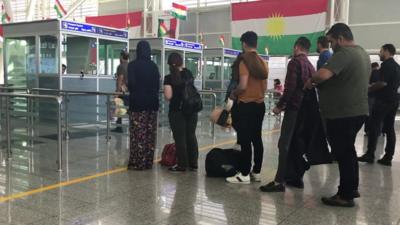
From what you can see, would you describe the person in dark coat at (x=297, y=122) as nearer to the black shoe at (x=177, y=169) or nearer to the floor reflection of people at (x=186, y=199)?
the floor reflection of people at (x=186, y=199)

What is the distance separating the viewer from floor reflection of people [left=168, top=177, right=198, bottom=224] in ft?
11.4

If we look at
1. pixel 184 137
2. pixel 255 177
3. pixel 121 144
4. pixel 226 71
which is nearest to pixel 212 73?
pixel 226 71

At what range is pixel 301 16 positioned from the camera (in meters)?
16.7

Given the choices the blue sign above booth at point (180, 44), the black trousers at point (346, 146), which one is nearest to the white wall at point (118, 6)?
the blue sign above booth at point (180, 44)

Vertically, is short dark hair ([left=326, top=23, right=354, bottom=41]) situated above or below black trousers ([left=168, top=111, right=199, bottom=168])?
above

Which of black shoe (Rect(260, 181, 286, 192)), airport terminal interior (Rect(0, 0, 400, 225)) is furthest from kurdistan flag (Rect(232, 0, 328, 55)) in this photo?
black shoe (Rect(260, 181, 286, 192))

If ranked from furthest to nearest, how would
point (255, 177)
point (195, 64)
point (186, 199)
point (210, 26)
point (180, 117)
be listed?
1. point (210, 26)
2. point (195, 64)
3. point (180, 117)
4. point (255, 177)
5. point (186, 199)

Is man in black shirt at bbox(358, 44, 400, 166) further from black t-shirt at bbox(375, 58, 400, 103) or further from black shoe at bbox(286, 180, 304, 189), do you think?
black shoe at bbox(286, 180, 304, 189)

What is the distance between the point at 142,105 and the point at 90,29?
161 inches

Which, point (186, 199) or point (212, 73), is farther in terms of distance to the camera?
point (212, 73)

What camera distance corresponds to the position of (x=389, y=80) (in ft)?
18.5

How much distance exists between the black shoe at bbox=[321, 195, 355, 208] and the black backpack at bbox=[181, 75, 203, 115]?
184 centimetres

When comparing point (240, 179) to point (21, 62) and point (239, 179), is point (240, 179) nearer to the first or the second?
point (239, 179)

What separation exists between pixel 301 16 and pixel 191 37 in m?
6.35
